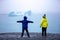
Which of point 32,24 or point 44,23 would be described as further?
point 32,24

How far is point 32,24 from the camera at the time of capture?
14336 mm

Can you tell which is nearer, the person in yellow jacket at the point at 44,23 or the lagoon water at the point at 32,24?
the person in yellow jacket at the point at 44,23

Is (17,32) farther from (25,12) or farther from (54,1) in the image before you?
(54,1)

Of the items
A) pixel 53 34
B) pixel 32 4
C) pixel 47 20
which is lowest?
Result: pixel 53 34

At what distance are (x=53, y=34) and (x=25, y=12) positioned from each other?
7.56ft

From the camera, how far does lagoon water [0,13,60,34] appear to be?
14297 millimetres

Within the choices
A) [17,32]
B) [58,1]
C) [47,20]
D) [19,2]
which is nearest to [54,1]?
[58,1]

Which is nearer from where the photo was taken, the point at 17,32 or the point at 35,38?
the point at 35,38

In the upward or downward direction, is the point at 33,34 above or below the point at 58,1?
below

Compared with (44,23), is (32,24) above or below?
below

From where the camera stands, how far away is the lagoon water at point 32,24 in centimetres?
1430

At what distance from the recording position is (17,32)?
14.4m

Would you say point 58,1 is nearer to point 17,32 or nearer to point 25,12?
point 25,12

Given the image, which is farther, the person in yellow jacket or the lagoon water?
the lagoon water
